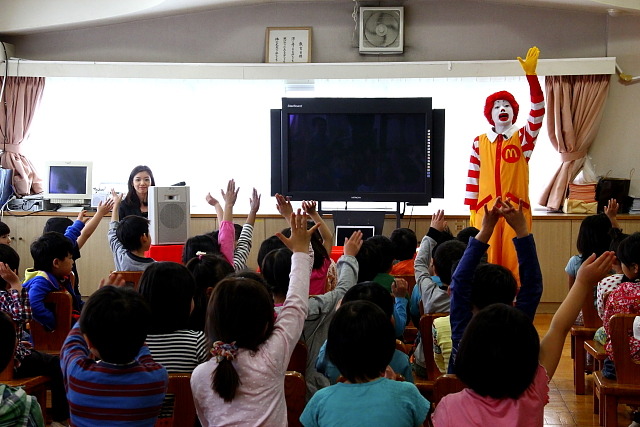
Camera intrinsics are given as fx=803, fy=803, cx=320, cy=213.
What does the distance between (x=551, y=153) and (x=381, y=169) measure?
183 cm

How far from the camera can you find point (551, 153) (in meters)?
6.89

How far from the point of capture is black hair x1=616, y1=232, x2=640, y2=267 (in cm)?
312

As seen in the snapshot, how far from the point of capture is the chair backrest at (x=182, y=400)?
208 cm

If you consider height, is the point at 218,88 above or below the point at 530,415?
above

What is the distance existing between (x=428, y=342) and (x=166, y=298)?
0.97m

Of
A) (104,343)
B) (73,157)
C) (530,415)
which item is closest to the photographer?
(530,415)

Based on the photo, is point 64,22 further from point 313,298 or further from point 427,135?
point 313,298

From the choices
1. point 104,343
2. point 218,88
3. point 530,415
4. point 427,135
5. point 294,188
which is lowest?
point 530,415

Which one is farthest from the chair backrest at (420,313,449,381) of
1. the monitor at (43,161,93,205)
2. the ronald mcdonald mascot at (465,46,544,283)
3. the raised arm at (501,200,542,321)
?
the monitor at (43,161,93,205)

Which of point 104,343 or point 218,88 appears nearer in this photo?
point 104,343

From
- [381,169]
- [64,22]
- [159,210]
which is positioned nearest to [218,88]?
[64,22]

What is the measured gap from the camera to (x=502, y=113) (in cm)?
504

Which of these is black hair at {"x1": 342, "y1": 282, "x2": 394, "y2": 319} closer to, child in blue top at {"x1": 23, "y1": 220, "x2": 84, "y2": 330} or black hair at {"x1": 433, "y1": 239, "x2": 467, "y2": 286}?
black hair at {"x1": 433, "y1": 239, "x2": 467, "y2": 286}

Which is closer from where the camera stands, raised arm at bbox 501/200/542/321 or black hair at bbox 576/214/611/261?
raised arm at bbox 501/200/542/321
